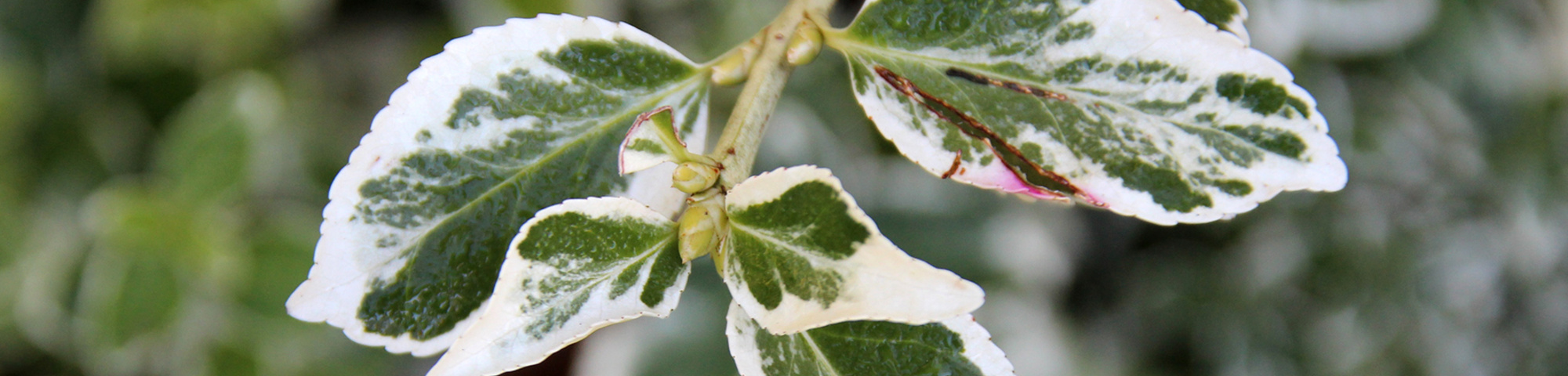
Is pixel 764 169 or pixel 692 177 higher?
pixel 692 177

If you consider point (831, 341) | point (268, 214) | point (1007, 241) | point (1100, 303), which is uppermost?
point (831, 341)

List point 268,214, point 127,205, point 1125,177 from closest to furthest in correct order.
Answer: point 1125,177
point 127,205
point 268,214

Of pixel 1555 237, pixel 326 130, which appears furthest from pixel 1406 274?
pixel 326 130

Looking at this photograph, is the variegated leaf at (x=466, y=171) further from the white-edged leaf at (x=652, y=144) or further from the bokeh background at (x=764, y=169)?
the bokeh background at (x=764, y=169)

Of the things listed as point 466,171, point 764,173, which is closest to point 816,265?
point 764,173

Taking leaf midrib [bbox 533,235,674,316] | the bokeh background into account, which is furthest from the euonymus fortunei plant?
the bokeh background

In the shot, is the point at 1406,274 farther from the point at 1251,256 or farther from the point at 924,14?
the point at 924,14

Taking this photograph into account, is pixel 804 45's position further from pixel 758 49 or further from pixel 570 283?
pixel 570 283
